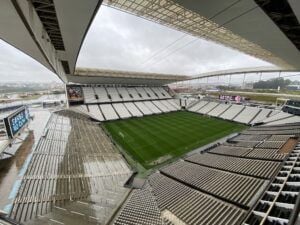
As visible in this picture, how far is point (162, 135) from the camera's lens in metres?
22.0

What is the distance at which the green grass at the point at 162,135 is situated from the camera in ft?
54.1

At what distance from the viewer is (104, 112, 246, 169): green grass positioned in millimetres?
16500

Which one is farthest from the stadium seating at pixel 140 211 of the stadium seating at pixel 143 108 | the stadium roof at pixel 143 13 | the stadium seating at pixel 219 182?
the stadium seating at pixel 143 108

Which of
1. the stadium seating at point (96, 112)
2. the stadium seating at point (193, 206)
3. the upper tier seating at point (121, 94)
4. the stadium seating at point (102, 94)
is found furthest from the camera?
the stadium seating at point (102, 94)

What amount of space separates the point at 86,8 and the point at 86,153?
514 inches

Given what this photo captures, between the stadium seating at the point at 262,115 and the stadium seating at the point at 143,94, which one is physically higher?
the stadium seating at the point at 143,94

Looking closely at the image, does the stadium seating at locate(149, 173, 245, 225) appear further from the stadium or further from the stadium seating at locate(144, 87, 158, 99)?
the stadium seating at locate(144, 87, 158, 99)

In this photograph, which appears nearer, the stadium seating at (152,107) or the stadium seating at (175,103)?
the stadium seating at (152,107)

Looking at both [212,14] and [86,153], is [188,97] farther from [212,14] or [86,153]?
[212,14]

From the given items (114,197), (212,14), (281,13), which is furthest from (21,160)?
(281,13)

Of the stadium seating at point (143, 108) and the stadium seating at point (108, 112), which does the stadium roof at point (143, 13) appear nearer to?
the stadium seating at point (108, 112)

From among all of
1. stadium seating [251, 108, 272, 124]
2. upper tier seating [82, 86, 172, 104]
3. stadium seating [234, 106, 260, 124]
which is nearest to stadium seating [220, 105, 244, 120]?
stadium seating [234, 106, 260, 124]

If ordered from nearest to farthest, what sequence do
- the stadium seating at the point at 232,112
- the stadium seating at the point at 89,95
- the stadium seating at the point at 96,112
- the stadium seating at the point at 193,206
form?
the stadium seating at the point at 193,206
the stadium seating at the point at 96,112
the stadium seating at the point at 232,112
the stadium seating at the point at 89,95

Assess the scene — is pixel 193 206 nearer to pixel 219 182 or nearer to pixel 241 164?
pixel 219 182
